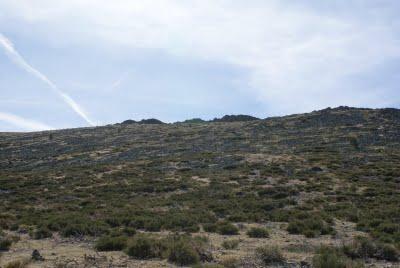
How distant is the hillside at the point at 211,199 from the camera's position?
16125 mm

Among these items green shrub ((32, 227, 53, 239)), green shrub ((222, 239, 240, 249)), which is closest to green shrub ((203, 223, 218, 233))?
green shrub ((222, 239, 240, 249))

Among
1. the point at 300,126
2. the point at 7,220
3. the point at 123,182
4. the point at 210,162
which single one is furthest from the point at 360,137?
the point at 7,220

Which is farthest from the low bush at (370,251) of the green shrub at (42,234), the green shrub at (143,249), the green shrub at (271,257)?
the green shrub at (42,234)

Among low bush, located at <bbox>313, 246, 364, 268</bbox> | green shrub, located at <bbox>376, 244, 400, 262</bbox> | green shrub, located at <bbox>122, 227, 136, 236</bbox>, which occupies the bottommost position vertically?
green shrub, located at <bbox>376, 244, 400, 262</bbox>

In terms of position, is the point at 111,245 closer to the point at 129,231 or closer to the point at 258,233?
the point at 129,231

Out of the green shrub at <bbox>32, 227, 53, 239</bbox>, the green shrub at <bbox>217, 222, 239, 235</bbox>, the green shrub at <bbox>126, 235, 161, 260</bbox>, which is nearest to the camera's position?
the green shrub at <bbox>126, 235, 161, 260</bbox>

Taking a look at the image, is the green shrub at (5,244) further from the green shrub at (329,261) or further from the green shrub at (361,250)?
the green shrub at (361,250)

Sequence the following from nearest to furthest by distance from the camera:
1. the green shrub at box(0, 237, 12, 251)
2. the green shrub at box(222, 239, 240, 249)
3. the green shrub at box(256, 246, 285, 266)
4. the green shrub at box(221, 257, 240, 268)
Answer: the green shrub at box(221, 257, 240, 268)
the green shrub at box(256, 246, 285, 266)
the green shrub at box(222, 239, 240, 249)
the green shrub at box(0, 237, 12, 251)

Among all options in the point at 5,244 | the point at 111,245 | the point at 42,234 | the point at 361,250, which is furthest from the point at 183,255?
the point at 42,234

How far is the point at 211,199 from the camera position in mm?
31391

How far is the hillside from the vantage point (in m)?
16.1

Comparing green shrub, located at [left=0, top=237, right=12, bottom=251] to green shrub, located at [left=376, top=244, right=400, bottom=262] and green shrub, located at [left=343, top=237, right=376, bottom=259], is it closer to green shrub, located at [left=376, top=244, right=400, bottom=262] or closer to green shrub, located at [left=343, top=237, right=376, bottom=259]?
green shrub, located at [left=343, top=237, right=376, bottom=259]

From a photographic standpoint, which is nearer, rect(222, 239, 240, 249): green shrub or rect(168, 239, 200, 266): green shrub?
rect(168, 239, 200, 266): green shrub

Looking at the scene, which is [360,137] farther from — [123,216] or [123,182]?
[123,216]
